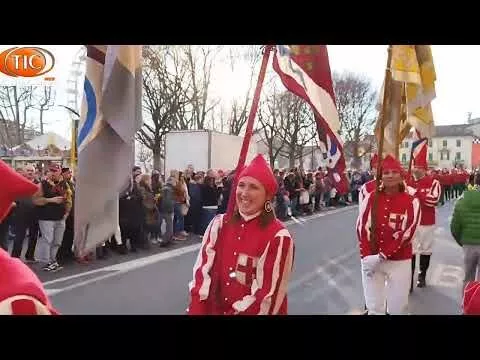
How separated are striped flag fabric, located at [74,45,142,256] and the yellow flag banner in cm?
148

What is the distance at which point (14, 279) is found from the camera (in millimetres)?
1077

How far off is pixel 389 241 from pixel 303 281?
1458 mm

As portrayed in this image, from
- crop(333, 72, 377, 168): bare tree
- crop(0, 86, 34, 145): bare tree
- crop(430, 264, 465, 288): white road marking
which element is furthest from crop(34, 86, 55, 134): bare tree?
crop(430, 264, 465, 288): white road marking

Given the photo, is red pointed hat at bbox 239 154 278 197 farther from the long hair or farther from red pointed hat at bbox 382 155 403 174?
red pointed hat at bbox 382 155 403 174

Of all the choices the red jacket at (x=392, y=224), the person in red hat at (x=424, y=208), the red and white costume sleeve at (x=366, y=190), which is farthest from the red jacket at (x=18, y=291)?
the person in red hat at (x=424, y=208)

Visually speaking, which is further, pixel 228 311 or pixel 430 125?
pixel 430 125

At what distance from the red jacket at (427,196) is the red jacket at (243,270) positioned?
3.08 meters

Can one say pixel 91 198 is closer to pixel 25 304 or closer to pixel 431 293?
pixel 25 304

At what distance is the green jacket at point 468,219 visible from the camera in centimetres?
394

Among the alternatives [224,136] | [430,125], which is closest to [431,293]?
[430,125]

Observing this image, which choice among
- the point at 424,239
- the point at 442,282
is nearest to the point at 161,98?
the point at 424,239

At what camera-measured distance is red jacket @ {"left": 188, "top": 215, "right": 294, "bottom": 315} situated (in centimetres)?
198
